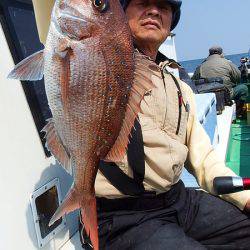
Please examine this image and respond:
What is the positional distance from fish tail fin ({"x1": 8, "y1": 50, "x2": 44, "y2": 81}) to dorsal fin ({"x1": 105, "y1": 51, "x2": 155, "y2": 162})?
1.23ft

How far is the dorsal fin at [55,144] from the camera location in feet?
5.41

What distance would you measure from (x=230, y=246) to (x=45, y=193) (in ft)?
4.22

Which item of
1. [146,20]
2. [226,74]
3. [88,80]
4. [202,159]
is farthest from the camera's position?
[226,74]

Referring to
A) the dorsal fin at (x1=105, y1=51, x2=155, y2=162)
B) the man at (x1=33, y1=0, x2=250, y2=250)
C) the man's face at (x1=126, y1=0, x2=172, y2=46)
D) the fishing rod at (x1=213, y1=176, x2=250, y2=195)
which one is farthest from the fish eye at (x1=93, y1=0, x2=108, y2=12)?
the fishing rod at (x1=213, y1=176, x2=250, y2=195)

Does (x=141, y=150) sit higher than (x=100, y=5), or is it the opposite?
(x=100, y=5)

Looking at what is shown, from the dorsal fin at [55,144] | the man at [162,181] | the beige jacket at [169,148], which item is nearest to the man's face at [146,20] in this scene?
the man at [162,181]

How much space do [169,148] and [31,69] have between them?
4.19 ft

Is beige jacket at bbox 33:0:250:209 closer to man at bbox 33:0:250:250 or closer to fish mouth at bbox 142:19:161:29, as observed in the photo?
man at bbox 33:0:250:250

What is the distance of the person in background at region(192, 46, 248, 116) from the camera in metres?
10.8

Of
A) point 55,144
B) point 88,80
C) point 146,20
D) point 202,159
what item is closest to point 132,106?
point 88,80

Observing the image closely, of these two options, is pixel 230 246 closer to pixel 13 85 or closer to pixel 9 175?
pixel 9 175

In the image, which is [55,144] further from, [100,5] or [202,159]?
[202,159]

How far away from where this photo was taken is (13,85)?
7.69 feet

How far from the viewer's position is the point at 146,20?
277 cm
